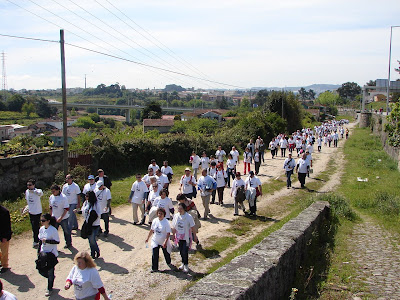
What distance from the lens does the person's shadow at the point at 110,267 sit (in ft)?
27.1

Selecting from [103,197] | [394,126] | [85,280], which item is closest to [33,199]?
[103,197]

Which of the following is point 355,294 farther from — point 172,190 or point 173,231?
point 172,190

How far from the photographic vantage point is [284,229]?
766 centimetres

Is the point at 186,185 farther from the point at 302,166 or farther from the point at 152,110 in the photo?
the point at 152,110

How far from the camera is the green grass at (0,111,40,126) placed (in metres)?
89.9

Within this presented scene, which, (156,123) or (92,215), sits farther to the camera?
(156,123)

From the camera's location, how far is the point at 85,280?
5.55 metres

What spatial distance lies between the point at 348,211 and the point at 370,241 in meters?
2.47

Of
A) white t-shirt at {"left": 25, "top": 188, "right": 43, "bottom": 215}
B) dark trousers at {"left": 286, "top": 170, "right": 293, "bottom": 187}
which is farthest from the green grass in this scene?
white t-shirt at {"left": 25, "top": 188, "right": 43, "bottom": 215}

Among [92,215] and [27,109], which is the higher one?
[27,109]

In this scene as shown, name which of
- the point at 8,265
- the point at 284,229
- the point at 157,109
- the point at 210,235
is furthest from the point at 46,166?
the point at 157,109

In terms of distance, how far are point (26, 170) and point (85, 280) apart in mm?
10049

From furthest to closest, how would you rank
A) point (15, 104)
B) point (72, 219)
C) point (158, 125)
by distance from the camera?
point (15, 104), point (158, 125), point (72, 219)

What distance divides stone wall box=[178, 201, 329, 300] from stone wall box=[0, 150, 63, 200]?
A: 1027cm
